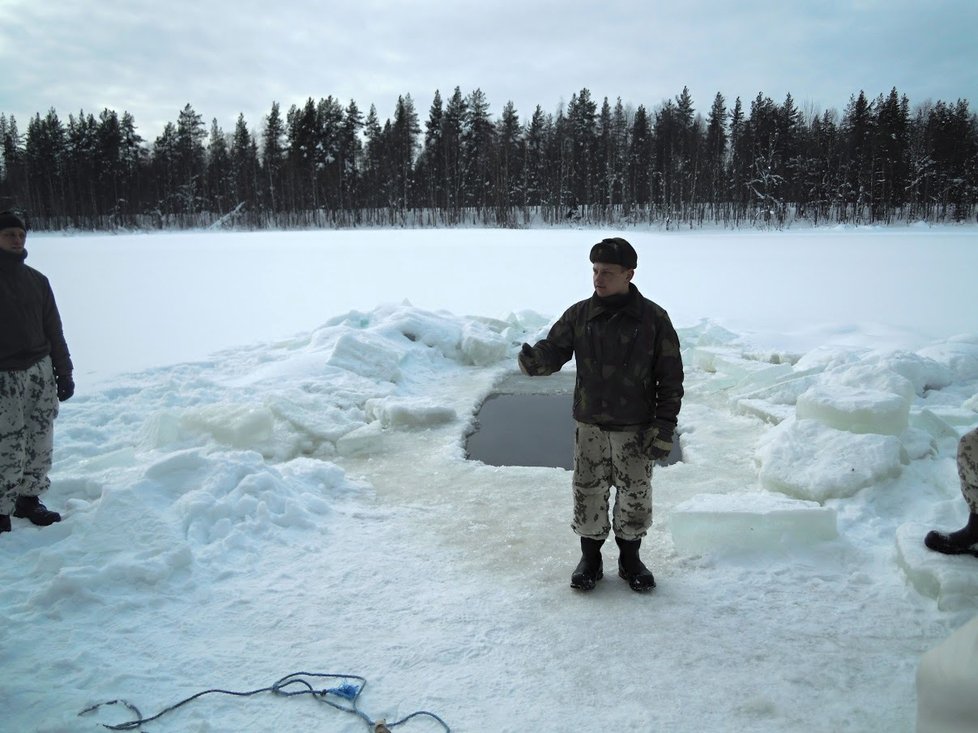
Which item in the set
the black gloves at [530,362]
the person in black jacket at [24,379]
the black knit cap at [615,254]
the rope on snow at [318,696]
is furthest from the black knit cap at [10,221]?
the black knit cap at [615,254]

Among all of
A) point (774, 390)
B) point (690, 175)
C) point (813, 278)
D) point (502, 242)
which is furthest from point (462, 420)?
point (690, 175)

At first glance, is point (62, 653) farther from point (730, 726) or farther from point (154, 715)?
point (730, 726)

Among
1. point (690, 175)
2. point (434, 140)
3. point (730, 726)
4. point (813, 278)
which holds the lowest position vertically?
point (730, 726)

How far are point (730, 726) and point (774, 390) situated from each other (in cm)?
444

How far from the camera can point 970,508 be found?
3111 millimetres

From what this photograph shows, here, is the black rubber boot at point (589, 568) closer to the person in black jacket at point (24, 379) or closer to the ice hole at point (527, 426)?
the ice hole at point (527, 426)

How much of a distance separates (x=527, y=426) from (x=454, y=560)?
2.73 meters

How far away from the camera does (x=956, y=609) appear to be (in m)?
2.84

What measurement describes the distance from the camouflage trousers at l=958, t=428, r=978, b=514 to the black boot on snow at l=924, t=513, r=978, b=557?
0.22ft

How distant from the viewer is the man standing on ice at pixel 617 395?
2.97m

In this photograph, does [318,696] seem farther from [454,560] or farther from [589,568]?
[589,568]

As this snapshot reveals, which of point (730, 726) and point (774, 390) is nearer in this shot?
point (730, 726)

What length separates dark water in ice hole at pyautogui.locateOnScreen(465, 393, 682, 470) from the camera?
5.25 meters

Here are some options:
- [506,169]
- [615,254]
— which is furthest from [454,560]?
[506,169]
